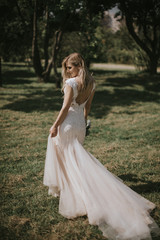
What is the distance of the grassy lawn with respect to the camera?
9.76ft

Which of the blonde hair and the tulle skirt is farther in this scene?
the blonde hair

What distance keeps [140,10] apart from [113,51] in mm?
25310

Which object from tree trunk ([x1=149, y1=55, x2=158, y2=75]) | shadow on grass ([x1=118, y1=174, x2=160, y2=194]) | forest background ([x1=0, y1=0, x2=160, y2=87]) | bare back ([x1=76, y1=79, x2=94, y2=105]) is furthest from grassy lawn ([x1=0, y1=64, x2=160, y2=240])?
tree trunk ([x1=149, y1=55, x2=158, y2=75])

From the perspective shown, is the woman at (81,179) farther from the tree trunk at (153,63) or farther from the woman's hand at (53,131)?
the tree trunk at (153,63)

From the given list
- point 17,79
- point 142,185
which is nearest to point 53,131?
point 142,185

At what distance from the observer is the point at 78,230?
2855mm

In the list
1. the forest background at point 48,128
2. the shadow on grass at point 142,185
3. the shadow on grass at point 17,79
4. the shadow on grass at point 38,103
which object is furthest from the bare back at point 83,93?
the shadow on grass at point 17,79

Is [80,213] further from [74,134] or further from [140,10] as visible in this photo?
[140,10]

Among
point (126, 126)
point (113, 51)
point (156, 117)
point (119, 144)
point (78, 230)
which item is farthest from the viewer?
point (113, 51)

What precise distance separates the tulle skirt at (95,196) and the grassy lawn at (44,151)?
21 centimetres

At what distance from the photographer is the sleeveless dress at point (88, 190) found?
2.68m

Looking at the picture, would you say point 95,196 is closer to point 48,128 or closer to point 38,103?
point 48,128

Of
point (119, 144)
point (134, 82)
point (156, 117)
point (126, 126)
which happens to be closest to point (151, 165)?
point (119, 144)

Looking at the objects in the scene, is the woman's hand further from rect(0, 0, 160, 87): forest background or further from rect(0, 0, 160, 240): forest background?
rect(0, 0, 160, 87): forest background
